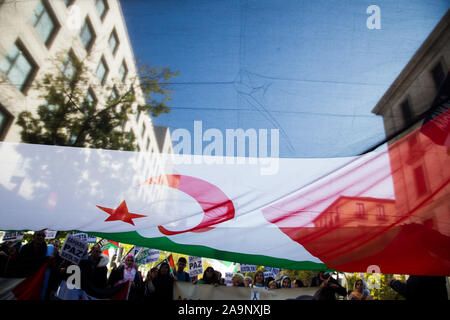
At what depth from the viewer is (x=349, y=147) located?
286 centimetres

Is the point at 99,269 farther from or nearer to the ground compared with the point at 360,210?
nearer to the ground

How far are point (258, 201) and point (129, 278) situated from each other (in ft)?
11.2

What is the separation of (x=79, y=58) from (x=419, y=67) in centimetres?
353

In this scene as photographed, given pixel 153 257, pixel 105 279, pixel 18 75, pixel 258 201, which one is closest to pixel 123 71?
pixel 18 75

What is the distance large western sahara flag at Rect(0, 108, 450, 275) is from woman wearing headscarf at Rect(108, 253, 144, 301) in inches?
69.9

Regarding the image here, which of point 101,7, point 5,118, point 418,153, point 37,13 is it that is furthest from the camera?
point 37,13

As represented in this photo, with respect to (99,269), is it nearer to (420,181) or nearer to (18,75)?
(18,75)

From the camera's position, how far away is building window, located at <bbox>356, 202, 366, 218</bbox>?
2.84 m

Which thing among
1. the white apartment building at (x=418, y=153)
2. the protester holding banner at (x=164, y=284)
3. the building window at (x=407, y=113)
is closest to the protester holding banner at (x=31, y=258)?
the protester holding banner at (x=164, y=284)

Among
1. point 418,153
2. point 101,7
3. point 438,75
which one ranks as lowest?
point 418,153

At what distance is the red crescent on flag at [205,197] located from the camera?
2928mm

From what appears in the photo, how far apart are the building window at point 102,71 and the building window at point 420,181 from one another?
3.23m

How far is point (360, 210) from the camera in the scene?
9.34 feet

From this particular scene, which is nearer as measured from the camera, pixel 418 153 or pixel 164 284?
pixel 418 153
